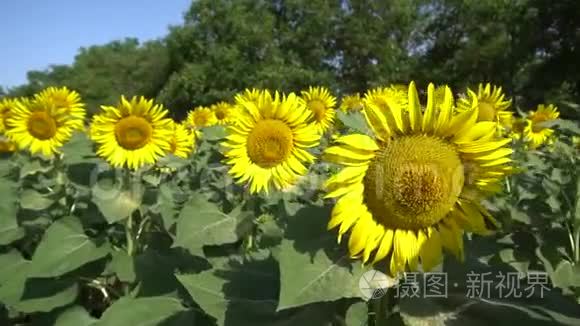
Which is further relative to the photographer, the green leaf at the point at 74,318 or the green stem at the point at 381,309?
the green leaf at the point at 74,318

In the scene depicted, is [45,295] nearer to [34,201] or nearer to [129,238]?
[129,238]

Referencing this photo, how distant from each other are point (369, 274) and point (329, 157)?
268mm

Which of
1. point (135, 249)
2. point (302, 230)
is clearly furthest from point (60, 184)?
point (302, 230)

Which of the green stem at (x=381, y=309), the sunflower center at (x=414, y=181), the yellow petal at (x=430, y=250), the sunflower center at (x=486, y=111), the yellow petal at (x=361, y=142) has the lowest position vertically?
the green stem at (x=381, y=309)

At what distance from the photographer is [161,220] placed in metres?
2.83

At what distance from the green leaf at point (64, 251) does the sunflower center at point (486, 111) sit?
1.93m

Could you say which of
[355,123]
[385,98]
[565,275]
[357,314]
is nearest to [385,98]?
[385,98]

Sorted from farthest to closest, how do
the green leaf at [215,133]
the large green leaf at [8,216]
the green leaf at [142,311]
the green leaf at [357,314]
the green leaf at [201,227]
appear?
the large green leaf at [8,216], the green leaf at [215,133], the green leaf at [201,227], the green leaf at [142,311], the green leaf at [357,314]

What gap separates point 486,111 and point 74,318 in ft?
7.43

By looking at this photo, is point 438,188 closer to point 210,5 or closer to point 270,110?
point 270,110

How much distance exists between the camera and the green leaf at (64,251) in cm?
267

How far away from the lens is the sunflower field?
4.53 ft

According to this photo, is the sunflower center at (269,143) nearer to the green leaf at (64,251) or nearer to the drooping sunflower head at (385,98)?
the drooping sunflower head at (385,98)

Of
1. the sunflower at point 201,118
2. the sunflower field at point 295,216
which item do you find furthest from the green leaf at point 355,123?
the sunflower at point 201,118
